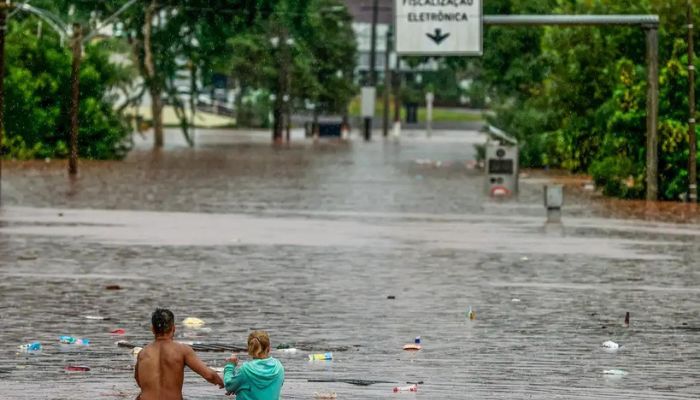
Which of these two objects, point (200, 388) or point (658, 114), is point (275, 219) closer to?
point (658, 114)

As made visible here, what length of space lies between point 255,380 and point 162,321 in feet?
1.92

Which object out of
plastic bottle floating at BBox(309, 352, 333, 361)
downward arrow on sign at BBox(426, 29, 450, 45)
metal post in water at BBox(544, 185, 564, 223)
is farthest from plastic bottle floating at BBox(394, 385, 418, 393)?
downward arrow on sign at BBox(426, 29, 450, 45)

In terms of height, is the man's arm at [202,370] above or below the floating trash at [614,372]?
above

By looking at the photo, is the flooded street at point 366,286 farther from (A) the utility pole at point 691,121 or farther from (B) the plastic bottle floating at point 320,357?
(A) the utility pole at point 691,121

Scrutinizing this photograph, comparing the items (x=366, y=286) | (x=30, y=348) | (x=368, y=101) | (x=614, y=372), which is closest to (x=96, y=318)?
(x=30, y=348)

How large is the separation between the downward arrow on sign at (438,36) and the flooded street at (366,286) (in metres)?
3.38

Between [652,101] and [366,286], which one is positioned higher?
[652,101]

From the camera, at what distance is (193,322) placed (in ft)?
53.9

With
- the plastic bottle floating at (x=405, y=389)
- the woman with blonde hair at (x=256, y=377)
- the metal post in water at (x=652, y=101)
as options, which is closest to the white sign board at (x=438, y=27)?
the metal post in water at (x=652, y=101)

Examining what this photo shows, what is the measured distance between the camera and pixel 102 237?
26734mm

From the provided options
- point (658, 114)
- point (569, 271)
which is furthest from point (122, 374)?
point (658, 114)

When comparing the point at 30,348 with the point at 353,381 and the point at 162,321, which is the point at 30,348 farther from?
the point at 162,321

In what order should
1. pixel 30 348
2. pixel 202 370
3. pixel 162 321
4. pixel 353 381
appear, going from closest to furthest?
pixel 202 370 < pixel 162 321 < pixel 353 381 < pixel 30 348

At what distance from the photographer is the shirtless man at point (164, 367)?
9.91 m
